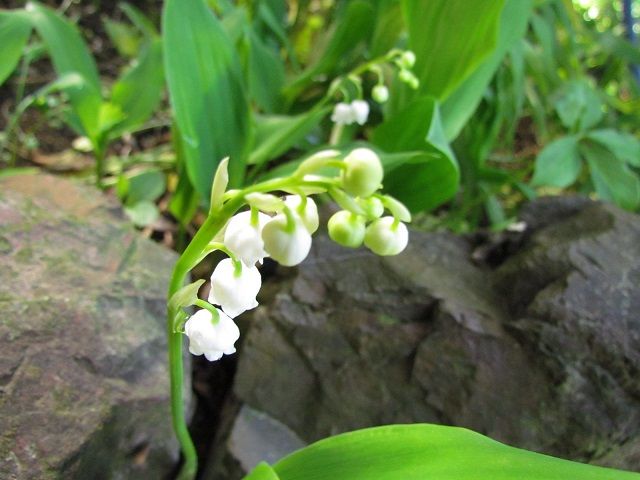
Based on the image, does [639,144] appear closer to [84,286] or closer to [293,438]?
[293,438]

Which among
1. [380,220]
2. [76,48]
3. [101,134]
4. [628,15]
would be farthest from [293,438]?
[628,15]

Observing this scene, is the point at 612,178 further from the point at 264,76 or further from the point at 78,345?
the point at 78,345

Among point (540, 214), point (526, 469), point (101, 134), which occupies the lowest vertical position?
point (540, 214)

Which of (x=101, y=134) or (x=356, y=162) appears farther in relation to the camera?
(x=101, y=134)

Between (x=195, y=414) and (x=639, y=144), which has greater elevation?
(x=639, y=144)

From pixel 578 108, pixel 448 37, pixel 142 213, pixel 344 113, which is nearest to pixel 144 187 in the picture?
pixel 142 213

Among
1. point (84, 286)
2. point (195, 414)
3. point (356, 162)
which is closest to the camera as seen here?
point (356, 162)
